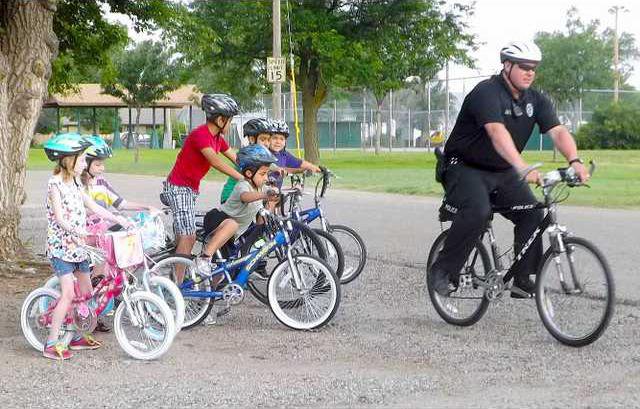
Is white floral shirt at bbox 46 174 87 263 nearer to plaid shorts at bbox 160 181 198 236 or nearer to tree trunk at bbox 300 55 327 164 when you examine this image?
plaid shorts at bbox 160 181 198 236

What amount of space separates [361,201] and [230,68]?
1982 centimetres

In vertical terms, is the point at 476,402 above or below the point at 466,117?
below

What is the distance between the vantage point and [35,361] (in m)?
6.52

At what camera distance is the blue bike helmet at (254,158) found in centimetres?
773

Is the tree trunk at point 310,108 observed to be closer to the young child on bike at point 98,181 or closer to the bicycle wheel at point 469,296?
the young child on bike at point 98,181

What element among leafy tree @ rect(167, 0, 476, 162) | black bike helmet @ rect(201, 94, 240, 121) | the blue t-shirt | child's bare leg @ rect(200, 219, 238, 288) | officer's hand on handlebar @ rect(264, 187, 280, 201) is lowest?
child's bare leg @ rect(200, 219, 238, 288)

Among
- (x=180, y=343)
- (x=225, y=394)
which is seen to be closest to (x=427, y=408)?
(x=225, y=394)

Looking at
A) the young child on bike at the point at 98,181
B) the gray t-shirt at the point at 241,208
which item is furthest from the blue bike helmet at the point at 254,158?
the young child on bike at the point at 98,181

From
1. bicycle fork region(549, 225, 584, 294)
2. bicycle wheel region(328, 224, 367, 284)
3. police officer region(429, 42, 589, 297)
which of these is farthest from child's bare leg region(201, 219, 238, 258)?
bicycle fork region(549, 225, 584, 294)

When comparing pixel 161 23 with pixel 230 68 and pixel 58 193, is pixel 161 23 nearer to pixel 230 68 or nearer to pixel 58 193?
pixel 58 193

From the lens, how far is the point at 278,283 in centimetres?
737

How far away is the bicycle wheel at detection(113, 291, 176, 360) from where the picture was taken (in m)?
6.48

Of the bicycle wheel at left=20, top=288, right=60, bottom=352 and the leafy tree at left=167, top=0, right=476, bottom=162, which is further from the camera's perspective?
the leafy tree at left=167, top=0, right=476, bottom=162

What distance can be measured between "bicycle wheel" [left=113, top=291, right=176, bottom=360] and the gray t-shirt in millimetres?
1335
